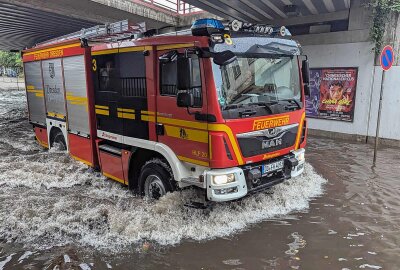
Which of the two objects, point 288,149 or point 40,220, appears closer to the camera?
point 40,220

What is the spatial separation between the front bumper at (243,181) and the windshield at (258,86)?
740mm

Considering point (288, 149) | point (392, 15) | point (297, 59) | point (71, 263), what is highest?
point (392, 15)

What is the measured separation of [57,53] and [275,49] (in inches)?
198

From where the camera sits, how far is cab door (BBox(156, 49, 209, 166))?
4.27 m

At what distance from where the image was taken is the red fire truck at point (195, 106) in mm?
4230

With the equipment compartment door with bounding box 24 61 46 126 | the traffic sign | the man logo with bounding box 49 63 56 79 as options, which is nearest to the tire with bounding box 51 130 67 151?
the equipment compartment door with bounding box 24 61 46 126

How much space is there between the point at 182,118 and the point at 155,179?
1287 millimetres

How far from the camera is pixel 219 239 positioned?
441 centimetres

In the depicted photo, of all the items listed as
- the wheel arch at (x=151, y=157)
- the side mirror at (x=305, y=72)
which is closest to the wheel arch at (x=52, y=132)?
the wheel arch at (x=151, y=157)

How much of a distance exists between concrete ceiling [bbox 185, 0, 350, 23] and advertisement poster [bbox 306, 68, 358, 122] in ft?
6.87

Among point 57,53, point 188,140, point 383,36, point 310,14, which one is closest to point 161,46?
point 188,140

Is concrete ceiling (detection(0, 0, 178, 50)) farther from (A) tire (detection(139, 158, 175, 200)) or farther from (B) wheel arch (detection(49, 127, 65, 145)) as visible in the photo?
(A) tire (detection(139, 158, 175, 200))

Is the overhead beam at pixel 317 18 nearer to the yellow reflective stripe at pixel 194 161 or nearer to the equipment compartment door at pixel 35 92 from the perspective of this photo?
the equipment compartment door at pixel 35 92

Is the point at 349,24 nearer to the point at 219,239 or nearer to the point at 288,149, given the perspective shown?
the point at 288,149
